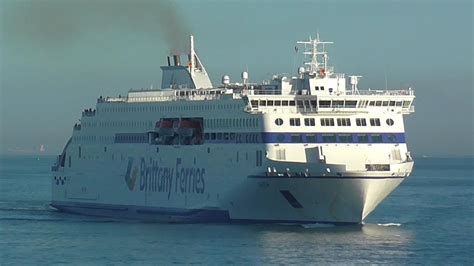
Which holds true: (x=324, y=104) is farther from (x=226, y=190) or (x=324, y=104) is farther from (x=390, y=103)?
(x=226, y=190)

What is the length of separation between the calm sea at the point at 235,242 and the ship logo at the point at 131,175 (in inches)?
88.5

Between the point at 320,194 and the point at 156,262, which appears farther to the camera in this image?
the point at 320,194

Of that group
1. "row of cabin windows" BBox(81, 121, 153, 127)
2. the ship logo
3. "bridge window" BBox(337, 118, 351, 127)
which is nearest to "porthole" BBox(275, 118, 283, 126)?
"bridge window" BBox(337, 118, 351, 127)

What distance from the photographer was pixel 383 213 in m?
73.2

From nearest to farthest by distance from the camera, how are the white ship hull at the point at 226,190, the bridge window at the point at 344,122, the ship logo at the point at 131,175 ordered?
1. the white ship hull at the point at 226,190
2. the bridge window at the point at 344,122
3. the ship logo at the point at 131,175

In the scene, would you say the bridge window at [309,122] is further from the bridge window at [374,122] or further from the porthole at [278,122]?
the bridge window at [374,122]

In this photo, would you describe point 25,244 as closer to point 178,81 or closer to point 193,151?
point 193,151

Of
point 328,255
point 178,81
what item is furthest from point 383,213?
point 328,255

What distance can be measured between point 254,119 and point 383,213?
634 inches

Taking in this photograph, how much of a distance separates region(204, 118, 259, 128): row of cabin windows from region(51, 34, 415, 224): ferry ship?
56 millimetres

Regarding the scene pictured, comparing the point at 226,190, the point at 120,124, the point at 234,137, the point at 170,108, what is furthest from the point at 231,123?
the point at 120,124

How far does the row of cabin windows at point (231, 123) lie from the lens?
59919 millimetres

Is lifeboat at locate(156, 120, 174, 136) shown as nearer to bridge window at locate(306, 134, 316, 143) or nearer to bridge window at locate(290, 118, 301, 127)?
bridge window at locate(290, 118, 301, 127)

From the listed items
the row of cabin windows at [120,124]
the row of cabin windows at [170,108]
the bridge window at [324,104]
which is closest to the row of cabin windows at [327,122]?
the bridge window at [324,104]
